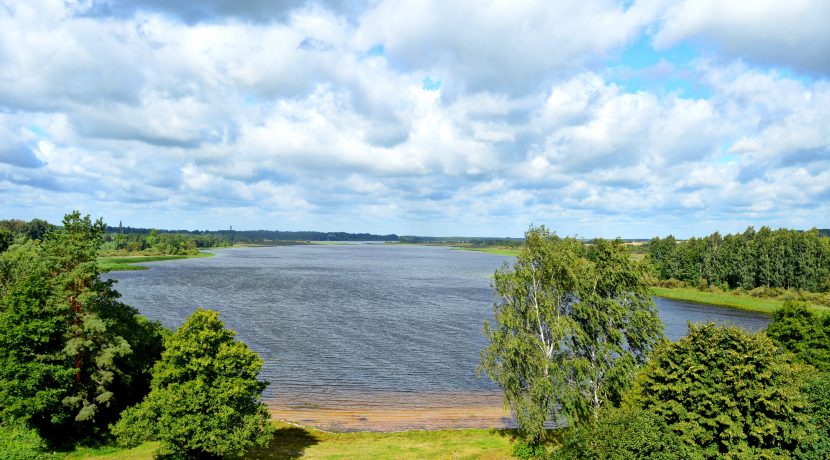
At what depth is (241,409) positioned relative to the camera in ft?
109

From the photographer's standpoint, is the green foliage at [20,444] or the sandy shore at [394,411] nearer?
the green foliage at [20,444]

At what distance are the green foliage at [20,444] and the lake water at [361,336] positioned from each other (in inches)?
782

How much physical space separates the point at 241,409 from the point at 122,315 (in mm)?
16157

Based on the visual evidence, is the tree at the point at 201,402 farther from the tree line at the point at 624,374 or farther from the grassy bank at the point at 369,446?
the tree line at the point at 624,374

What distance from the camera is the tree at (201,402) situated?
31.2 metres

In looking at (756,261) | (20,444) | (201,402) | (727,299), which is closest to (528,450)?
(201,402)

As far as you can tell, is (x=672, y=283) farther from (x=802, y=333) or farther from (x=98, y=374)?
(x=98, y=374)

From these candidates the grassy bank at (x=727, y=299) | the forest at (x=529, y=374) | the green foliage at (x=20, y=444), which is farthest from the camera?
the grassy bank at (x=727, y=299)

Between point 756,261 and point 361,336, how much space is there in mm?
127100

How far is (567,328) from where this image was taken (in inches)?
1391

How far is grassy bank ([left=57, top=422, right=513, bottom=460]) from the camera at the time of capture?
36500 millimetres

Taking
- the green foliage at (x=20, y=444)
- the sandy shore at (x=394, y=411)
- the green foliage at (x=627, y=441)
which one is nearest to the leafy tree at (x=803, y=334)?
the sandy shore at (x=394, y=411)

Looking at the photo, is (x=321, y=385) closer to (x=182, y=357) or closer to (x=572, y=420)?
(x=182, y=357)

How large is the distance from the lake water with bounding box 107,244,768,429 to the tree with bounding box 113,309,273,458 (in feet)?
53.4
